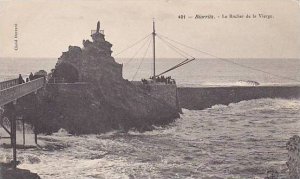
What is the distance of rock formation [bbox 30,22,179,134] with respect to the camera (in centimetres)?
2053

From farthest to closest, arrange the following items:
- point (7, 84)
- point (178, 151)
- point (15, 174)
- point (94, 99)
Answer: point (94, 99), point (7, 84), point (178, 151), point (15, 174)

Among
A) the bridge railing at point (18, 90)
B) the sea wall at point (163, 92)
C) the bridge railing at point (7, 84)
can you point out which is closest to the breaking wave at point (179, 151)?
the bridge railing at point (18, 90)

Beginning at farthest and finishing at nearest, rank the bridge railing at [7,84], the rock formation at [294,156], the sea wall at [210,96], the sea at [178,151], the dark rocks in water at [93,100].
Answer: the sea wall at [210,96] → the dark rocks in water at [93,100] → the bridge railing at [7,84] → the sea at [178,151] → the rock formation at [294,156]

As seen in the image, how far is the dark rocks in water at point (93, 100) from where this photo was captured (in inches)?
806

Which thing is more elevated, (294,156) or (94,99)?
(94,99)

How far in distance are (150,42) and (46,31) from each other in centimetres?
384

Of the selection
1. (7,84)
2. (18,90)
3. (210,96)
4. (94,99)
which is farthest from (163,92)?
(18,90)

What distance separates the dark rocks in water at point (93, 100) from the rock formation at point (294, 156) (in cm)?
694

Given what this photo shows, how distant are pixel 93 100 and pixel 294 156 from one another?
9.29 meters

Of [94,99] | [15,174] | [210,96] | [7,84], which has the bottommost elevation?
[15,174]

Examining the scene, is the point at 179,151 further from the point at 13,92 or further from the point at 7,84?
the point at 7,84

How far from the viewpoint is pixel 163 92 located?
23844mm

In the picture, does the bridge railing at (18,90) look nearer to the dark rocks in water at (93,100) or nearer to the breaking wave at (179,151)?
the dark rocks in water at (93,100)

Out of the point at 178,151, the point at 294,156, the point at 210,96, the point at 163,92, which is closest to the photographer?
the point at 294,156
